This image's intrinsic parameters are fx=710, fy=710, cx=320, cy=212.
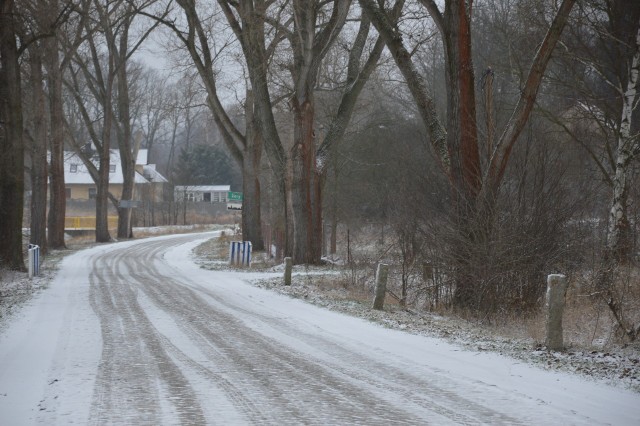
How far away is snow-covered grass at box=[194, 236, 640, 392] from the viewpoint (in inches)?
327

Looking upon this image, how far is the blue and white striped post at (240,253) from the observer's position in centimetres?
2556

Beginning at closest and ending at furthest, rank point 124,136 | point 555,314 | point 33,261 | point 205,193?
point 555,314
point 33,261
point 124,136
point 205,193

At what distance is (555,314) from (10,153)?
56.5ft

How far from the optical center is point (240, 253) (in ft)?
84.1

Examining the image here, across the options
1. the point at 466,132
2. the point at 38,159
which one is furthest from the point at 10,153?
the point at 466,132

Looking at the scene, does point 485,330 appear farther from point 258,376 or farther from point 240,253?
point 240,253

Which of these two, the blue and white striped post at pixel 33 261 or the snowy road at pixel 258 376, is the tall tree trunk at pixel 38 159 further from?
the snowy road at pixel 258 376

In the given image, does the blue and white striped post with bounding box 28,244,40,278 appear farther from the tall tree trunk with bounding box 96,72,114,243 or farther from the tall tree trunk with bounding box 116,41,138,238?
the tall tree trunk with bounding box 116,41,138,238

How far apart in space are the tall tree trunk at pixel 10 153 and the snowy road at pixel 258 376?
882cm

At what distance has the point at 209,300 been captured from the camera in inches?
583

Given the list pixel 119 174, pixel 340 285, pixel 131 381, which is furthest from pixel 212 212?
pixel 131 381

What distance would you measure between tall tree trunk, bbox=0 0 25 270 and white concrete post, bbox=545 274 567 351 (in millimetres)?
16645

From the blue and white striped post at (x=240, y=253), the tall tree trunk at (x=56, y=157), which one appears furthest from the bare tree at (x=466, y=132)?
the tall tree trunk at (x=56, y=157)

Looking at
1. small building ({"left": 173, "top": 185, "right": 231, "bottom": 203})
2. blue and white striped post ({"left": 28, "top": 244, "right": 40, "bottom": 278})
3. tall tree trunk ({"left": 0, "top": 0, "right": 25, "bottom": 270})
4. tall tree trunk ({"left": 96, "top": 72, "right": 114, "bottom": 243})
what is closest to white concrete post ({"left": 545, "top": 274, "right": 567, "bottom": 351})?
blue and white striped post ({"left": 28, "top": 244, "right": 40, "bottom": 278})
